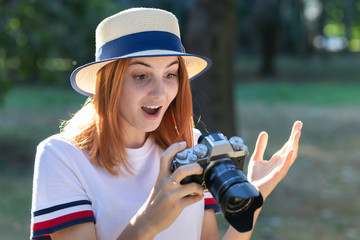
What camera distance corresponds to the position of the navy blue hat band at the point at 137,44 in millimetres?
1786

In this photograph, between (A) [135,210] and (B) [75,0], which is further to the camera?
(B) [75,0]

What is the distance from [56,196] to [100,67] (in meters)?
0.49

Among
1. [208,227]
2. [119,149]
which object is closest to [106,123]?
[119,149]

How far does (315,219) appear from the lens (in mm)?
5957

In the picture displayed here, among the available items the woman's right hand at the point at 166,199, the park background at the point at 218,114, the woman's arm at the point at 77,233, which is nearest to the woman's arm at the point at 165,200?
the woman's right hand at the point at 166,199

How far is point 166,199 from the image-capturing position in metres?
1.52

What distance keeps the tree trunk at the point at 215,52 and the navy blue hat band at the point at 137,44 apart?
4968 millimetres

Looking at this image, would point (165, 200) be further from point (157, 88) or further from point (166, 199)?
point (157, 88)

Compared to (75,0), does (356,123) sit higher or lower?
lower

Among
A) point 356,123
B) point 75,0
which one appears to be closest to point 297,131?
point 75,0

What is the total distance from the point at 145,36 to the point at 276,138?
28.0ft

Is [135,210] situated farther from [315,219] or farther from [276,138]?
[276,138]

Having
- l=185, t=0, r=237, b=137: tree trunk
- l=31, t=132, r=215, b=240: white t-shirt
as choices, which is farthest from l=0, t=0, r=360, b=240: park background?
l=31, t=132, r=215, b=240: white t-shirt

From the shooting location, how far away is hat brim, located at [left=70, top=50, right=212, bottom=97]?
1.76m
